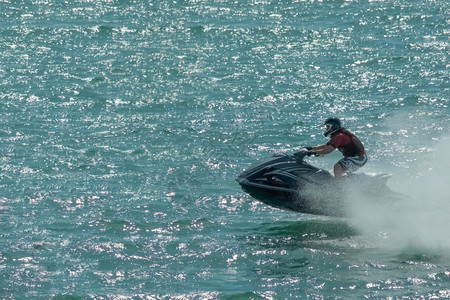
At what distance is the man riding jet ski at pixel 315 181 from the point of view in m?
19.2

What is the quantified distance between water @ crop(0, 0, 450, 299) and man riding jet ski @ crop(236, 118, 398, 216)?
0.51m

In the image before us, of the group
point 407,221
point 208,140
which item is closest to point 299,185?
point 407,221

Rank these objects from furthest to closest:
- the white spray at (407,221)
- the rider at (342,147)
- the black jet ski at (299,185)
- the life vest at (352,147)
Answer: the life vest at (352,147), the rider at (342,147), the black jet ski at (299,185), the white spray at (407,221)

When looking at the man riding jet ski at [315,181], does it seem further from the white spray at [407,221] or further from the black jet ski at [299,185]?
the white spray at [407,221]

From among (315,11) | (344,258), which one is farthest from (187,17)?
(344,258)

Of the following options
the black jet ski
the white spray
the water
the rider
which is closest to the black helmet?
the rider

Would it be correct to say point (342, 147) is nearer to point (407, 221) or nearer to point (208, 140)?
point (407, 221)

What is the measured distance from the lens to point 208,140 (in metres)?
26.8

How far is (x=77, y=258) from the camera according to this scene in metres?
18.3

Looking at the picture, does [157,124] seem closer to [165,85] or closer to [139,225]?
[165,85]

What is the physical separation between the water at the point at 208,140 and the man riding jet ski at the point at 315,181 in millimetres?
510

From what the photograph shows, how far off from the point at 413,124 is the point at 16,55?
17.6 m

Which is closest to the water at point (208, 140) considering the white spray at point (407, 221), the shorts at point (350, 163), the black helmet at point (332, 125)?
the white spray at point (407, 221)

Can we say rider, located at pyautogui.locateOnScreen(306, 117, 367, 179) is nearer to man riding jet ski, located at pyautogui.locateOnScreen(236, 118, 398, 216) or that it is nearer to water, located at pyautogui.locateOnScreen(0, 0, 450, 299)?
man riding jet ski, located at pyautogui.locateOnScreen(236, 118, 398, 216)
